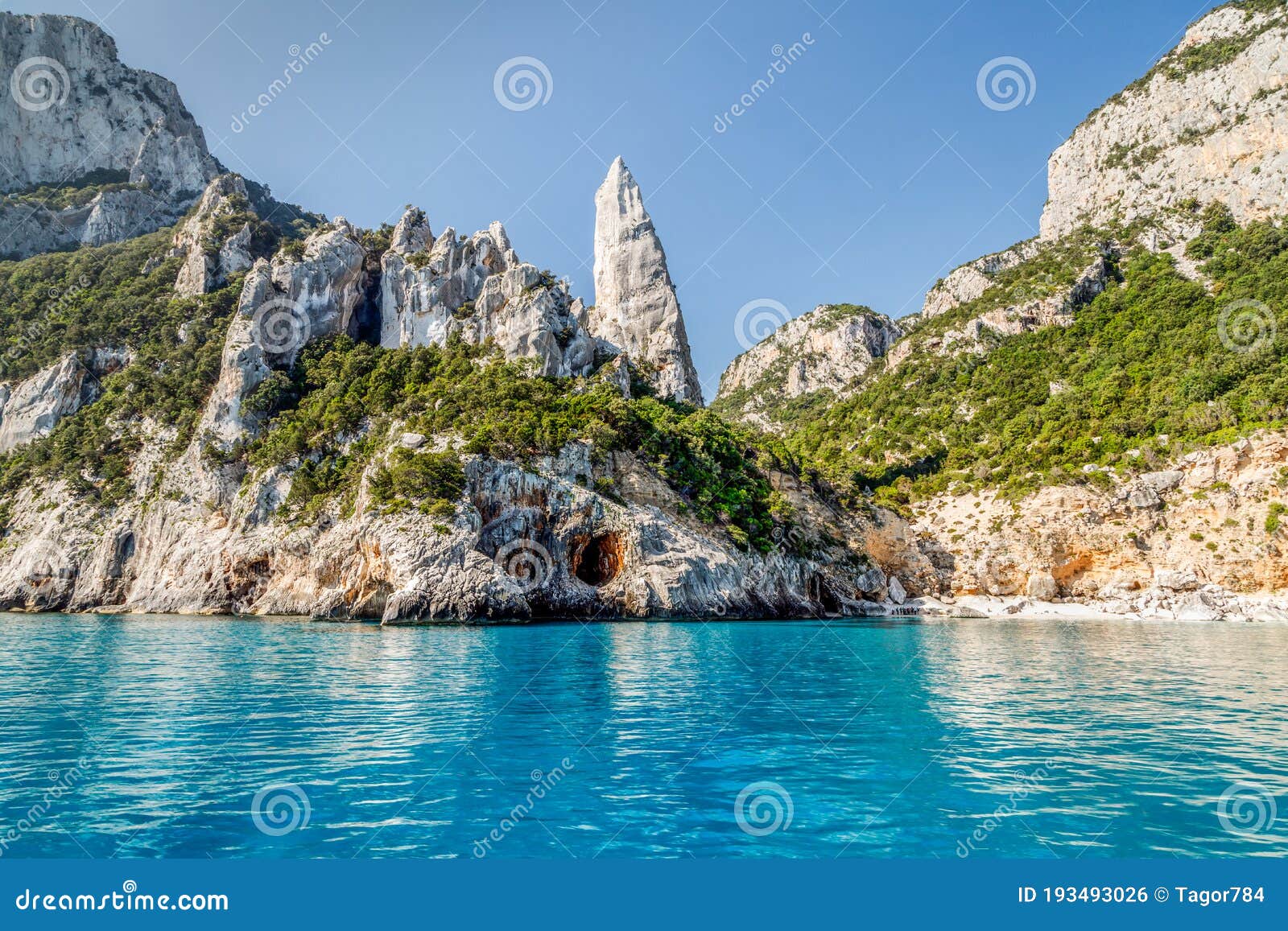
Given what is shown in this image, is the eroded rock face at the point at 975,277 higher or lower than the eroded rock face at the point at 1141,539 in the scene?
higher

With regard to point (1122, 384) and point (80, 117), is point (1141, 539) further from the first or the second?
point (80, 117)

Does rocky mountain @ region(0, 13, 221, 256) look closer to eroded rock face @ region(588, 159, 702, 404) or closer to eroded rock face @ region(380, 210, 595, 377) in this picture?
eroded rock face @ region(380, 210, 595, 377)

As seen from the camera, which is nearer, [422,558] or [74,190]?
[422,558]

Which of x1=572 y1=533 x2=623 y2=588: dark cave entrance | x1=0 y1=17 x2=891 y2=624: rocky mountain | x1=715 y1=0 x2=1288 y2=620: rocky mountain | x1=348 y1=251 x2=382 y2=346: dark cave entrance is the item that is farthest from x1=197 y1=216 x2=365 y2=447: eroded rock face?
x1=715 y1=0 x2=1288 y2=620: rocky mountain

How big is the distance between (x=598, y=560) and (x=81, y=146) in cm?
9538

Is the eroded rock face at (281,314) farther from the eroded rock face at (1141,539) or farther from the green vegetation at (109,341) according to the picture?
the eroded rock face at (1141,539)

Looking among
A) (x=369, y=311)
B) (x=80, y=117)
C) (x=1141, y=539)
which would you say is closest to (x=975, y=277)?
(x=1141, y=539)

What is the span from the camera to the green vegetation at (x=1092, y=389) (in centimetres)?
5709

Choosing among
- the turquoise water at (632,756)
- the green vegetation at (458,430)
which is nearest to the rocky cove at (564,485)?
the green vegetation at (458,430)

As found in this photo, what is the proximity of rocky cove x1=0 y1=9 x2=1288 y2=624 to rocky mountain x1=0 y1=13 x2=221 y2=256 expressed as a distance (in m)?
0.72

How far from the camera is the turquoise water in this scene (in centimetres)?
804

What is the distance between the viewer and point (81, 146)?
9538 centimetres

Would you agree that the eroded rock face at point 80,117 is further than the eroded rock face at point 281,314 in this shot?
Yes

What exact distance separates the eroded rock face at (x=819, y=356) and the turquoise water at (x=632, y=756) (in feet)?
309
